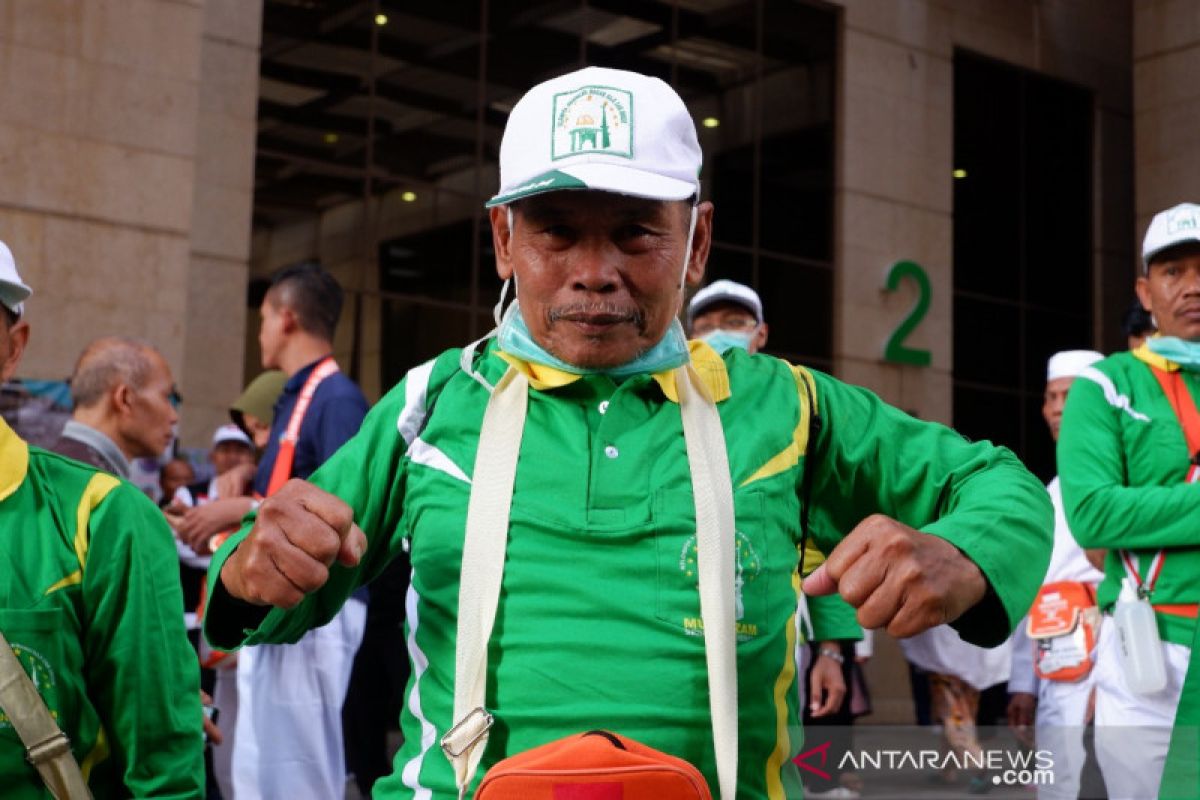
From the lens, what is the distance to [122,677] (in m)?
2.96

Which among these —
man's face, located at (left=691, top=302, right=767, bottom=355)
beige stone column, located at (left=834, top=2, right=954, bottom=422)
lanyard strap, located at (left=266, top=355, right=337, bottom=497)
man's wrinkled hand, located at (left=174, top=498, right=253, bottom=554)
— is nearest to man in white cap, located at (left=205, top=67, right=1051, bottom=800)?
lanyard strap, located at (left=266, top=355, right=337, bottom=497)

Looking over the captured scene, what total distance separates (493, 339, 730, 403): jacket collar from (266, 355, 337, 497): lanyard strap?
12.0 ft

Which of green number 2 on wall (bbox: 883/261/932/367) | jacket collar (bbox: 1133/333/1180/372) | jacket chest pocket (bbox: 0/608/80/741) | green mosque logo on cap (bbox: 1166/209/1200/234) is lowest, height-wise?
jacket chest pocket (bbox: 0/608/80/741)

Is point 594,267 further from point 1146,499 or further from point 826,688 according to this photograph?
point 826,688

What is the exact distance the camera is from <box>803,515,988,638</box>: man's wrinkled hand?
6.77 ft

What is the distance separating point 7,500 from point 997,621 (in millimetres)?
1798

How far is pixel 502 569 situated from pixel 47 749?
96 centimetres

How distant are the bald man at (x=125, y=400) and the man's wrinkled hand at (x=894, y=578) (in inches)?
157

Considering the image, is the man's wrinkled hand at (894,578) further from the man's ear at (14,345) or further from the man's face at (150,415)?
the man's face at (150,415)

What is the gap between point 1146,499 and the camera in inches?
183

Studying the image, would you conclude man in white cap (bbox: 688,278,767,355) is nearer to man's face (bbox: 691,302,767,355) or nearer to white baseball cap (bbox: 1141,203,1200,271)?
man's face (bbox: 691,302,767,355)

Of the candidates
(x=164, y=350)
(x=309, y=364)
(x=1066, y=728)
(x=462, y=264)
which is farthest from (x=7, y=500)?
(x=462, y=264)

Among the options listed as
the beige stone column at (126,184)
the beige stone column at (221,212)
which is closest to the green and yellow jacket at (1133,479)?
the beige stone column at (126,184)

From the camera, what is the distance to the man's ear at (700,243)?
9.13ft
